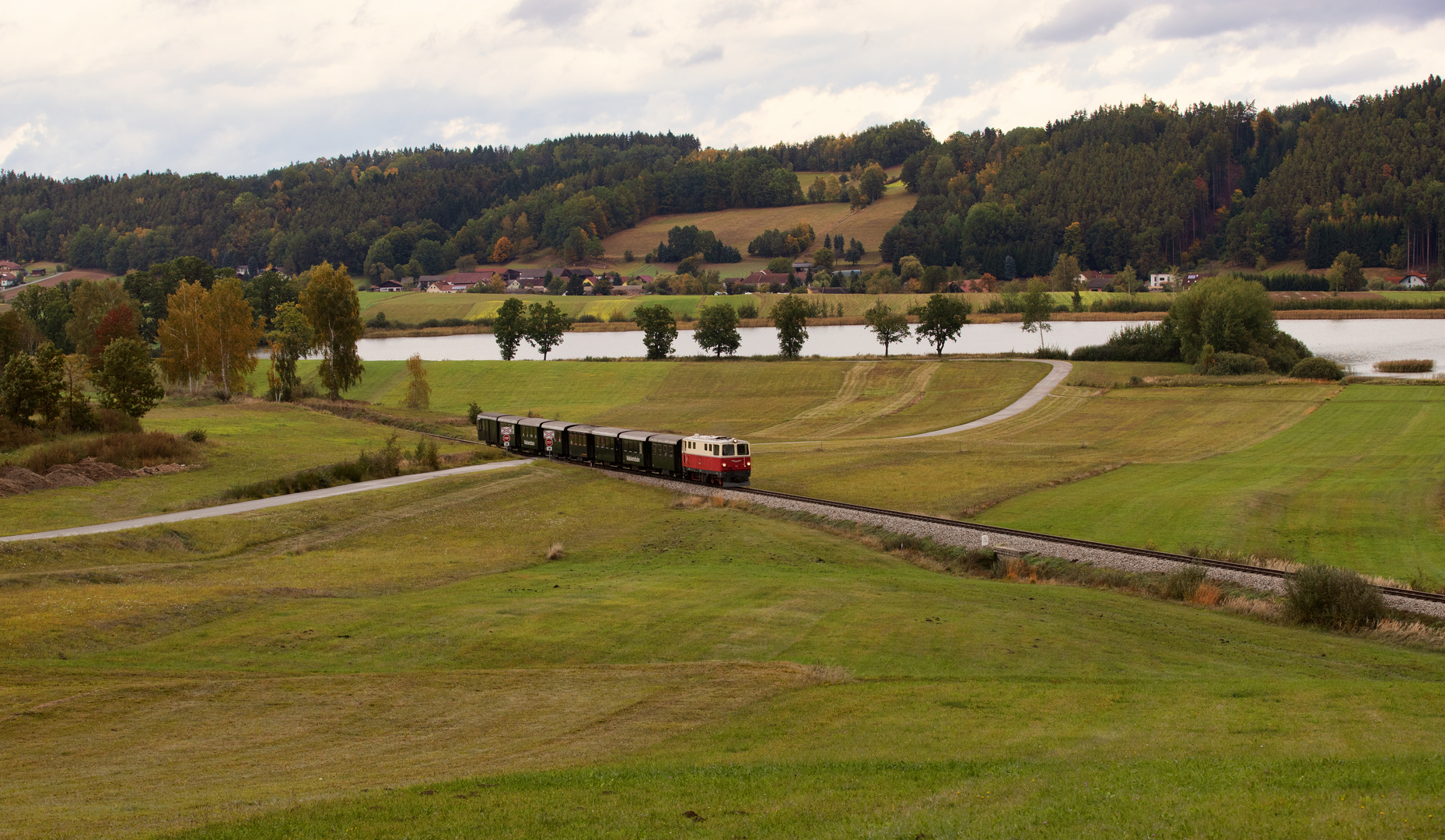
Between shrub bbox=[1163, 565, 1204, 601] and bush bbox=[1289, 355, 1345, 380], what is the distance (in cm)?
7467

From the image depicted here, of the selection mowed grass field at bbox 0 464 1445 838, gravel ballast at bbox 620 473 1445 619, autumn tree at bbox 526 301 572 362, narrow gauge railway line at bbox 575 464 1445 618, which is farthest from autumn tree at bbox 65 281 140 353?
narrow gauge railway line at bbox 575 464 1445 618

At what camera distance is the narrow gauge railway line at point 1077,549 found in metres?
29.2

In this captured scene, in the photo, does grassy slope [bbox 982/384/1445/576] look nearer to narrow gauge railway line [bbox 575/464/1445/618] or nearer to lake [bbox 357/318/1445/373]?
narrow gauge railway line [bbox 575/464/1445/618]

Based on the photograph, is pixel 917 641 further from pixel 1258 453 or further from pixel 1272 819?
pixel 1258 453

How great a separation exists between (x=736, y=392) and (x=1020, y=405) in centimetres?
2978

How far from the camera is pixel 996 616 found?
85.4ft

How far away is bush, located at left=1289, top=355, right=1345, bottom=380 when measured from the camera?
93438mm

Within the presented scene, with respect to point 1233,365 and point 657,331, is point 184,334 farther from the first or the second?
point 1233,365

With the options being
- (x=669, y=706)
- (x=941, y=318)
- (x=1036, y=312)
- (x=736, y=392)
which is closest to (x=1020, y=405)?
(x=736, y=392)

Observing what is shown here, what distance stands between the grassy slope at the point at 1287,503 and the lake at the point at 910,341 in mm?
70041

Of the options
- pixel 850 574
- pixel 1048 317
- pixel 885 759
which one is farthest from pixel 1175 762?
pixel 1048 317

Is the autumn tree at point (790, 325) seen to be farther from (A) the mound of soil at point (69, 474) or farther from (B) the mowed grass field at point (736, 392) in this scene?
(A) the mound of soil at point (69, 474)

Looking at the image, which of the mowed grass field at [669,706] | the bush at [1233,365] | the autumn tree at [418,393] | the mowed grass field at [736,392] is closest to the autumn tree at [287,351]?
the mowed grass field at [736,392]

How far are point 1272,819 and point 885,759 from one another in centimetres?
533
